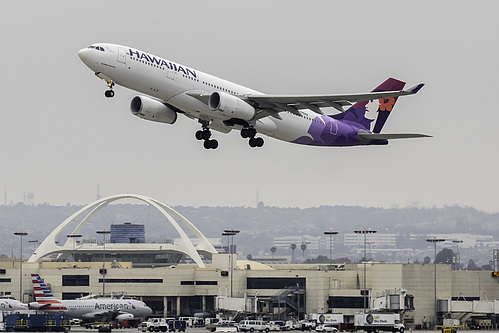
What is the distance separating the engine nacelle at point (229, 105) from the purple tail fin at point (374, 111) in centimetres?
1328

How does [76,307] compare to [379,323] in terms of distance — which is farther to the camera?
[76,307]

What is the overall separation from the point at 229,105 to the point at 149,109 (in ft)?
19.5

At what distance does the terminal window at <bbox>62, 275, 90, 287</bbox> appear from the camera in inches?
5610

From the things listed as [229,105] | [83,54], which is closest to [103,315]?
[229,105]

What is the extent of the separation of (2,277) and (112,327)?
4409 centimetres

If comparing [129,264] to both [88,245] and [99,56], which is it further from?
[99,56]

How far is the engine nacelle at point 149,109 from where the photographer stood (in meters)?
65.9

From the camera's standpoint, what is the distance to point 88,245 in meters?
177

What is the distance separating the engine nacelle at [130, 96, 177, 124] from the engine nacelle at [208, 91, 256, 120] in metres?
4.41

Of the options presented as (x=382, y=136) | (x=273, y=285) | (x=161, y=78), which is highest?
(x=161, y=78)

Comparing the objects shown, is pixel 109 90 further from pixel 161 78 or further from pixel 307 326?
pixel 307 326

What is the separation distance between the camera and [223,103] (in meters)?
64.0

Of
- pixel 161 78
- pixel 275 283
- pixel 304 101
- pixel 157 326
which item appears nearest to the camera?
pixel 161 78

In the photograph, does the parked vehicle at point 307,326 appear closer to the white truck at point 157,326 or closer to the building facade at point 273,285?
the white truck at point 157,326
